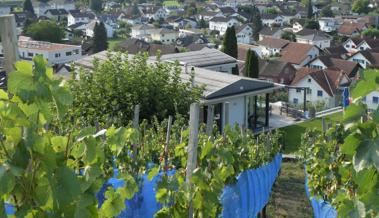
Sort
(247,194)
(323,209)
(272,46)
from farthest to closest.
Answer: (272,46) < (247,194) < (323,209)

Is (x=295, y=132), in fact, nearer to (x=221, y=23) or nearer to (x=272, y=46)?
(x=272, y=46)

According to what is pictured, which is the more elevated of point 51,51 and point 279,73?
point 51,51

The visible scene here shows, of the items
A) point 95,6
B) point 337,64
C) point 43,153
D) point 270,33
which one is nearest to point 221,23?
point 270,33

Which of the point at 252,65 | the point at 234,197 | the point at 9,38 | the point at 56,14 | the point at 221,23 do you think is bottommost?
the point at 221,23

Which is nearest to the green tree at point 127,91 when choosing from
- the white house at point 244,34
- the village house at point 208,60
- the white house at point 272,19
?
the village house at point 208,60

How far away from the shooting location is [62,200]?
2049 millimetres

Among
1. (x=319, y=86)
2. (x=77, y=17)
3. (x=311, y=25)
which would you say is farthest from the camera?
(x=77, y=17)

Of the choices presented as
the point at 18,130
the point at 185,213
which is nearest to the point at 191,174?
the point at 185,213

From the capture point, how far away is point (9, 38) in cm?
279

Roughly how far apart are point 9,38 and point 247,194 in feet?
11.6

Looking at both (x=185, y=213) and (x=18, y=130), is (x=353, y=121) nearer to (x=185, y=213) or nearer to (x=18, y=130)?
(x=18, y=130)

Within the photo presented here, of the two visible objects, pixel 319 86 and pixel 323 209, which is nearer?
pixel 323 209

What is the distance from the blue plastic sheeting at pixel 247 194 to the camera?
4.87m

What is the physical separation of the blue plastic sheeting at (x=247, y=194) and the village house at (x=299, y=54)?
129 ft
